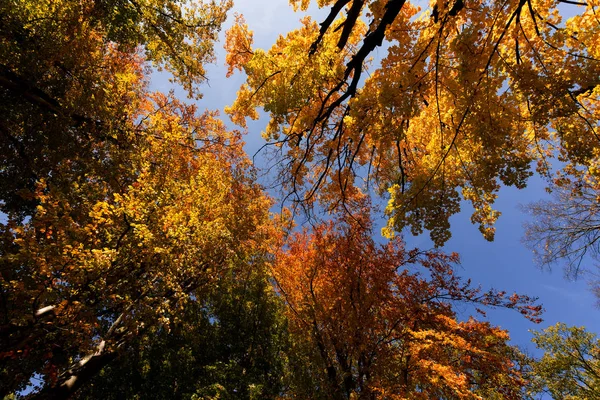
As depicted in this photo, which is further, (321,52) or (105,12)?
(105,12)

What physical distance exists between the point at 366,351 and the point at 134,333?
4876 millimetres

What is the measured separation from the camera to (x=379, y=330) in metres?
7.14

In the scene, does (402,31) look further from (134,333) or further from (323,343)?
(323,343)

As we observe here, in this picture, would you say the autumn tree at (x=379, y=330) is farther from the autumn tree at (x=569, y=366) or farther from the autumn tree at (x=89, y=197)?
the autumn tree at (x=569, y=366)

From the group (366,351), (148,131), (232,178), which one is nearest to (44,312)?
(148,131)

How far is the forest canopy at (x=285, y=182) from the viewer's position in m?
4.11

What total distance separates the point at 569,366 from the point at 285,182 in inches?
560

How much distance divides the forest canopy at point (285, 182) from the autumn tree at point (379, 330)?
0.06 meters

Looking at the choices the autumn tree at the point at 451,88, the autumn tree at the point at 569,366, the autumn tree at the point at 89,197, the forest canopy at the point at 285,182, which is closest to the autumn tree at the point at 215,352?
the forest canopy at the point at 285,182

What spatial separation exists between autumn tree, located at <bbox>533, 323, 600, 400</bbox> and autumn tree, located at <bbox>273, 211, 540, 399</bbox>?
21.1 ft

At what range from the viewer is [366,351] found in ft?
22.6

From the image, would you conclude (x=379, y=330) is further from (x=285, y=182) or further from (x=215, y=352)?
(x=215, y=352)

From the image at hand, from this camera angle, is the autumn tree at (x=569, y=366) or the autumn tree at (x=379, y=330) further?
the autumn tree at (x=569, y=366)

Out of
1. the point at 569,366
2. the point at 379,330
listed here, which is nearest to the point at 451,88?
the point at 379,330
